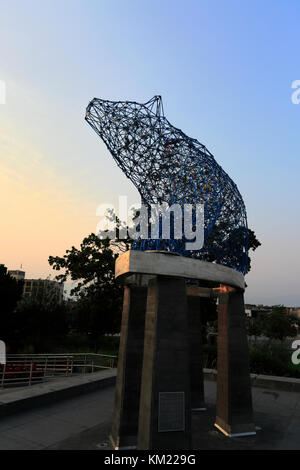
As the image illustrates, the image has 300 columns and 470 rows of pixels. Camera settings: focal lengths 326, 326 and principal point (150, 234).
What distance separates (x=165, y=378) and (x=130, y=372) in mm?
1632

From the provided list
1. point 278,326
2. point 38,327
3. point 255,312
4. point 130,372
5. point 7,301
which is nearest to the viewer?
point 130,372

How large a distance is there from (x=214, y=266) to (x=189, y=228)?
1.95 metres

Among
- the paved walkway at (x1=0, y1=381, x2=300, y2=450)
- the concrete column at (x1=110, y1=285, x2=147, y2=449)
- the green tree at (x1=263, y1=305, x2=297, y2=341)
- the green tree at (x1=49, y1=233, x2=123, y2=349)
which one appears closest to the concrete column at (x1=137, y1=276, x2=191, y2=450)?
the concrete column at (x1=110, y1=285, x2=147, y2=449)

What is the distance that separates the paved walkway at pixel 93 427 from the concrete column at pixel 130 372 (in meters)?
0.64

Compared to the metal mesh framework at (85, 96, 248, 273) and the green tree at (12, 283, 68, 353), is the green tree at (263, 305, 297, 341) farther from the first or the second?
the metal mesh framework at (85, 96, 248, 273)

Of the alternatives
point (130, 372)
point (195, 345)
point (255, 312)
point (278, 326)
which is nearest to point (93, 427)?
point (130, 372)

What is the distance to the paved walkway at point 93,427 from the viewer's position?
26.7 ft

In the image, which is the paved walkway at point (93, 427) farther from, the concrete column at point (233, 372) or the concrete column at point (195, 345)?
the concrete column at point (195, 345)

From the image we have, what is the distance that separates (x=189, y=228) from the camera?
404 inches

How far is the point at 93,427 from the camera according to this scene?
9211 millimetres

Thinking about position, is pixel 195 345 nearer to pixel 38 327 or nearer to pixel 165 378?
pixel 165 378

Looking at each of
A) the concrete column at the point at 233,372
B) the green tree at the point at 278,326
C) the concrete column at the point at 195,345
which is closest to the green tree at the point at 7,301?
the concrete column at the point at 195,345

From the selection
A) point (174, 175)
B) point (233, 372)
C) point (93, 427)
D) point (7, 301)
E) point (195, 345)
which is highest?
point (174, 175)
